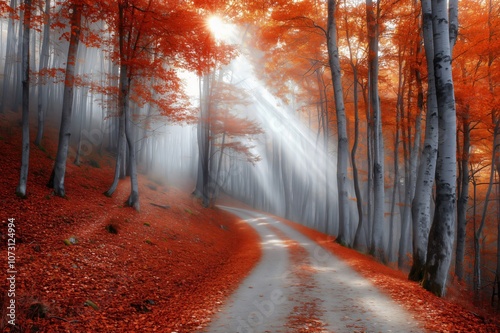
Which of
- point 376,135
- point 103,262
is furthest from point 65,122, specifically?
point 376,135

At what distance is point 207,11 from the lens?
13898mm

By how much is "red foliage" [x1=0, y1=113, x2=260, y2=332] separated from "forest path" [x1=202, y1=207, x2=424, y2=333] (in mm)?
546

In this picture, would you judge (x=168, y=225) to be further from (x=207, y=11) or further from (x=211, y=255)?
(x=207, y=11)

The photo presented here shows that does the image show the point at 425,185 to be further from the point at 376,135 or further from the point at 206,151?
the point at 206,151

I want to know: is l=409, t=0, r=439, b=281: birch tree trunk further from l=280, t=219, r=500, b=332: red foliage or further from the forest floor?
l=280, t=219, r=500, b=332: red foliage

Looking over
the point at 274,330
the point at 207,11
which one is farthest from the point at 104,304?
the point at 207,11

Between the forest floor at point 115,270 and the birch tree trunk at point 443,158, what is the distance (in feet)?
2.19

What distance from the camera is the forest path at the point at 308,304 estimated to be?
4832 millimetres

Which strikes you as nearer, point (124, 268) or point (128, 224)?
point (124, 268)

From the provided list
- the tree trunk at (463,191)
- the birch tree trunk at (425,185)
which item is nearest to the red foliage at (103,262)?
the birch tree trunk at (425,185)

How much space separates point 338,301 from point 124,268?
5.31m

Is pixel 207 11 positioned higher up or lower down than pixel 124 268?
higher up

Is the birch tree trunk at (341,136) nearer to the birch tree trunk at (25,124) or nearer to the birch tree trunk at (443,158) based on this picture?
the birch tree trunk at (443,158)

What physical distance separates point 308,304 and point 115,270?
471cm
